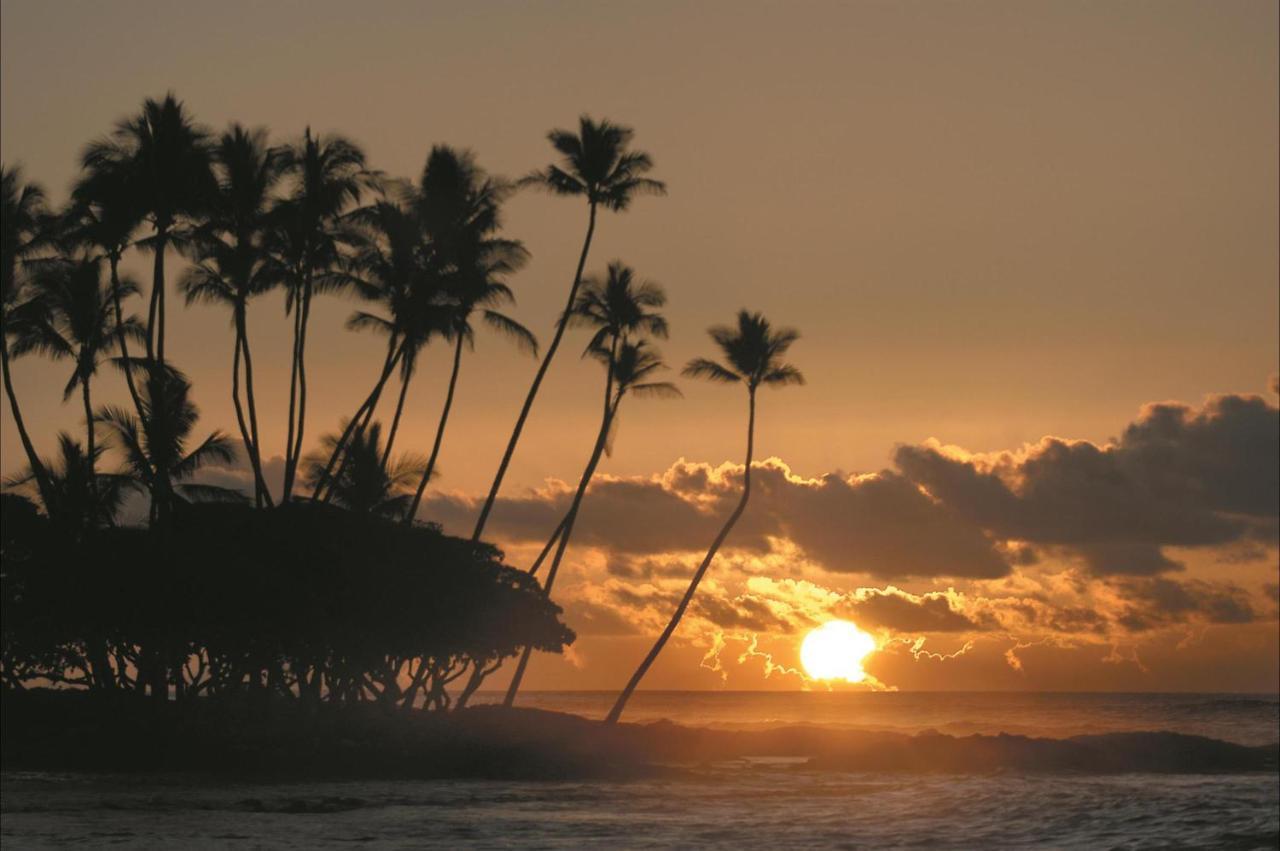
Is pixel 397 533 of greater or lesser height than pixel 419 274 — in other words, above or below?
below

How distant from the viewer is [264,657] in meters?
46.6

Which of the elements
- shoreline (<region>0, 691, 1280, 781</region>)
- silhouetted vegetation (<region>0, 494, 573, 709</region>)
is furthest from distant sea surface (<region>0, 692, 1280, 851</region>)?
silhouetted vegetation (<region>0, 494, 573, 709</region>)

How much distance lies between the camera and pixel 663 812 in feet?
106

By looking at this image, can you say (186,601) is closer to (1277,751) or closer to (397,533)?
(397,533)

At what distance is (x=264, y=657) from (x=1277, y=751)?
37814 mm

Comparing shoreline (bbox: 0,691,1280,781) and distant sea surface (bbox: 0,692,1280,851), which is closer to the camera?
distant sea surface (bbox: 0,692,1280,851)

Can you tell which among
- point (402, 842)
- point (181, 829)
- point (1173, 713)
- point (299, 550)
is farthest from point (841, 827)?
point (1173, 713)

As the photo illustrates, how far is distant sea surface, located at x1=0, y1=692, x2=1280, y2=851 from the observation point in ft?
87.9

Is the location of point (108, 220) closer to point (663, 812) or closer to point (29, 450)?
point (29, 450)

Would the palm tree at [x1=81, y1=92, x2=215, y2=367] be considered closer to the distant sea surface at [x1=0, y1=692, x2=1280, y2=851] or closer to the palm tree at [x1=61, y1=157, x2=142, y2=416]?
the palm tree at [x1=61, y1=157, x2=142, y2=416]

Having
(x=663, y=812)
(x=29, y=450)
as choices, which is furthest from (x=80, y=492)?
(x=663, y=812)

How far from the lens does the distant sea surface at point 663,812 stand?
26.8 meters

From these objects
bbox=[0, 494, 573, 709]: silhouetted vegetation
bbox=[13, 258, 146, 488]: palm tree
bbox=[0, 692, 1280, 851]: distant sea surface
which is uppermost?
bbox=[13, 258, 146, 488]: palm tree

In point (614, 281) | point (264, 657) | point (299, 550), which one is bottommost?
point (264, 657)
